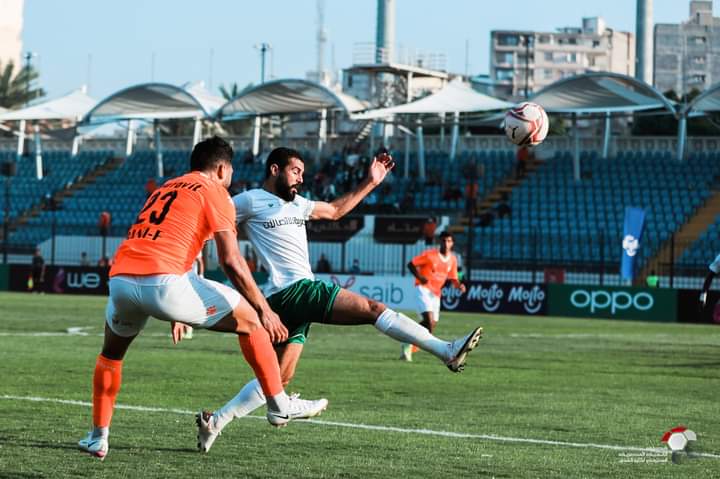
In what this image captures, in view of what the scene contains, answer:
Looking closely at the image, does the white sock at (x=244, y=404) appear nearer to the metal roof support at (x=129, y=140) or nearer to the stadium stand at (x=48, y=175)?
the stadium stand at (x=48, y=175)

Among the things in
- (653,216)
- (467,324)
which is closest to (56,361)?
(467,324)

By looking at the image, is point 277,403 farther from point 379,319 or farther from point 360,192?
point 360,192

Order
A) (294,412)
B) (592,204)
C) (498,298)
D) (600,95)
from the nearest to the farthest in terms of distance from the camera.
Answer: (294,412) < (498,298) < (592,204) < (600,95)

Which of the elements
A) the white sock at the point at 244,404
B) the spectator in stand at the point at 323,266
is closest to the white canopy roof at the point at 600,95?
the spectator in stand at the point at 323,266

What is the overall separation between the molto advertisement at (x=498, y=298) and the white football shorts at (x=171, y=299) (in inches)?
1155

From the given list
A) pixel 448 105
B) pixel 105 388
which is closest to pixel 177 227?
pixel 105 388

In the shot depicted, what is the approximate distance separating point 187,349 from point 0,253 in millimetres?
34943

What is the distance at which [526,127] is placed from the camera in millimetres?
11750

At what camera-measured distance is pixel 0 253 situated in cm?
5303

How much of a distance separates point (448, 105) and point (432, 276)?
30.3 metres

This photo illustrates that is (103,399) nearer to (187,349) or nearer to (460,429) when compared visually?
(460,429)

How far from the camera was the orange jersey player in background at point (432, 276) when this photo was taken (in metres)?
20.7

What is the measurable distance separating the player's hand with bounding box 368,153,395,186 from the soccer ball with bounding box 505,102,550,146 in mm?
2007

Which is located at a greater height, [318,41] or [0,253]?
[318,41]
